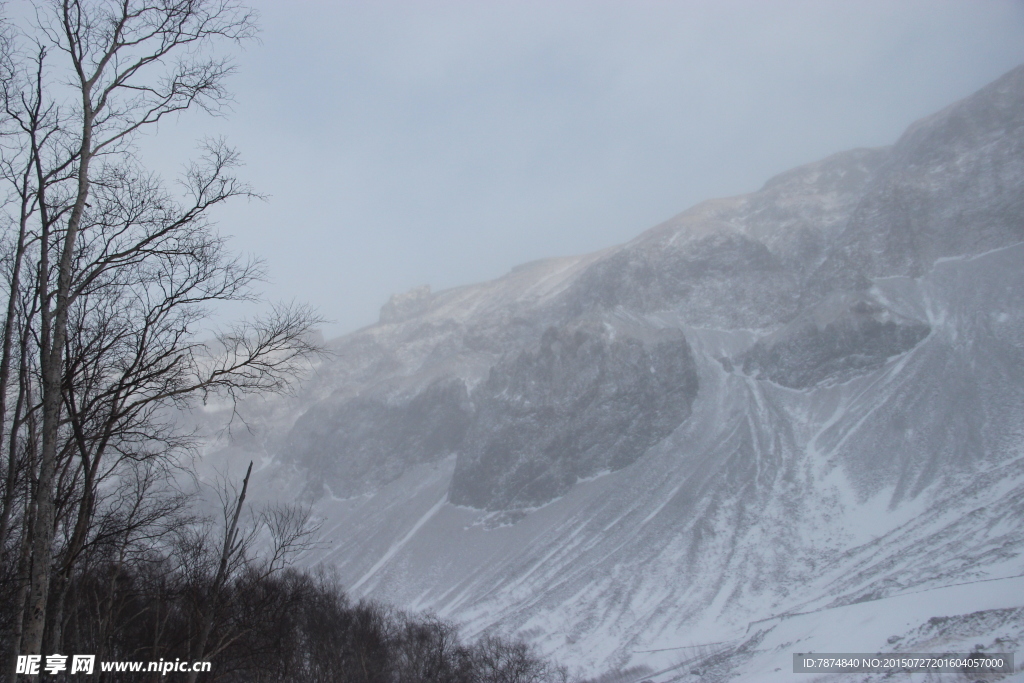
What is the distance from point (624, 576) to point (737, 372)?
159 ft

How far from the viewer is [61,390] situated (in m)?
4.97

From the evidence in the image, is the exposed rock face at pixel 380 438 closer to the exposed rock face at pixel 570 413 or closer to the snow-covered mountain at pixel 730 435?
the snow-covered mountain at pixel 730 435

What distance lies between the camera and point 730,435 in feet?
286

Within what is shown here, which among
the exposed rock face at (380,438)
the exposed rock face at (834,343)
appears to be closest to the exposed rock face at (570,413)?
the exposed rock face at (380,438)

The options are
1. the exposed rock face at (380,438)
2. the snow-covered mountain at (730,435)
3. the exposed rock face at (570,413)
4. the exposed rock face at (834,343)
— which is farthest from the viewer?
the exposed rock face at (380,438)

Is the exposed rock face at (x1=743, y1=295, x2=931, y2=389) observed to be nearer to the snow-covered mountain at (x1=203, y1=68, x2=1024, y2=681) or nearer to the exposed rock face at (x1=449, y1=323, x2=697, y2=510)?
the snow-covered mountain at (x1=203, y1=68, x2=1024, y2=681)

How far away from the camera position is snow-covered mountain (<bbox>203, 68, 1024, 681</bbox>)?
2105 inches

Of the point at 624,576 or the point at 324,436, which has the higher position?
the point at 324,436

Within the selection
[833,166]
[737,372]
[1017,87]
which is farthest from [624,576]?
[833,166]

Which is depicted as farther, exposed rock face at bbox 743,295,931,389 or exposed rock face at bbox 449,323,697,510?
exposed rock face at bbox 449,323,697,510

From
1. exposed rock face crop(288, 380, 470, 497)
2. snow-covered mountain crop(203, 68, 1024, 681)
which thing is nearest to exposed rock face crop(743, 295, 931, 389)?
snow-covered mountain crop(203, 68, 1024, 681)

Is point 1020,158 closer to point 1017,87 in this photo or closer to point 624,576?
point 1017,87

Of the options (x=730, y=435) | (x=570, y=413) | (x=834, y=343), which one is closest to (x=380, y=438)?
(x=570, y=413)

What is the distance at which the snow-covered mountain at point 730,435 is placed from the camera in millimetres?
53469
